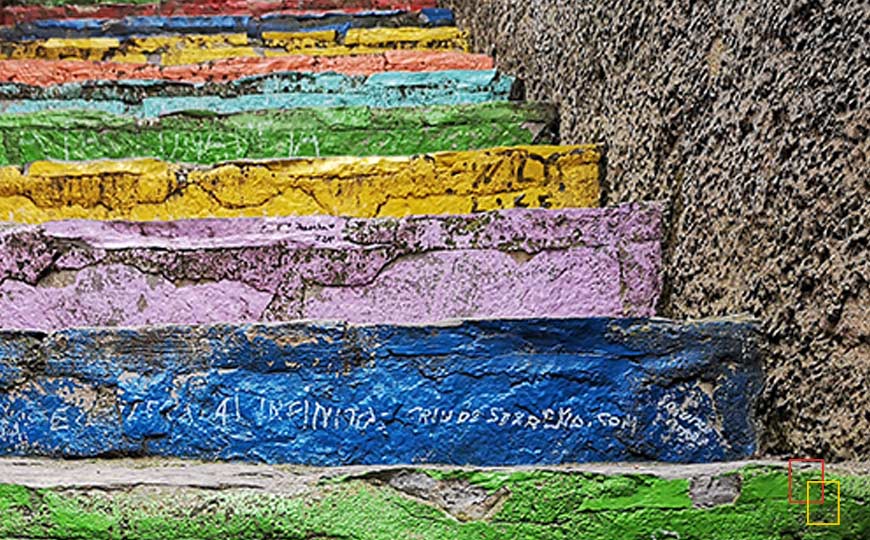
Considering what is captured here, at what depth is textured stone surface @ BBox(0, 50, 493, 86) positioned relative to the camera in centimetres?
248

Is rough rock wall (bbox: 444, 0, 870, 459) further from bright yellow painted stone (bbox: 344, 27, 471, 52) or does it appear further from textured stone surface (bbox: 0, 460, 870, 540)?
bright yellow painted stone (bbox: 344, 27, 471, 52)

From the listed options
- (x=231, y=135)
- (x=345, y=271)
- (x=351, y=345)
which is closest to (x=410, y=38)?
(x=231, y=135)

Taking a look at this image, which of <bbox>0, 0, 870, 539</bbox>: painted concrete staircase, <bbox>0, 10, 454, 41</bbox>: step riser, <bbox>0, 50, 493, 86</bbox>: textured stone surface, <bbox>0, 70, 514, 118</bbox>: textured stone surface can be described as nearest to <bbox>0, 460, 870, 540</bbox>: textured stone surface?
<bbox>0, 0, 870, 539</bbox>: painted concrete staircase

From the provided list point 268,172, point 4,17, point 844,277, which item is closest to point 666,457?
point 844,277

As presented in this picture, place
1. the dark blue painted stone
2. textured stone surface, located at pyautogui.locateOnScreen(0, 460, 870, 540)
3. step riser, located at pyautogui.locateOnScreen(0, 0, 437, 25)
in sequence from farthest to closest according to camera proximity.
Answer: step riser, located at pyautogui.locateOnScreen(0, 0, 437, 25), the dark blue painted stone, textured stone surface, located at pyautogui.locateOnScreen(0, 460, 870, 540)

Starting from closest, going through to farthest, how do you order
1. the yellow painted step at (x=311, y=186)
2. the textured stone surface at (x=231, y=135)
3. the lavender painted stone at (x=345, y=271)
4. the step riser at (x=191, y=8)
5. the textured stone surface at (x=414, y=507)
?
the textured stone surface at (x=414, y=507) → the lavender painted stone at (x=345, y=271) → the yellow painted step at (x=311, y=186) → the textured stone surface at (x=231, y=135) → the step riser at (x=191, y=8)

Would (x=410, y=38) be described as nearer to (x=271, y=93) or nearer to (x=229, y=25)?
(x=229, y=25)

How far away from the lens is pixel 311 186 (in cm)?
159

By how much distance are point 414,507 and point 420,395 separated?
20cm

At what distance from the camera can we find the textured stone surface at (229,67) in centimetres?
248

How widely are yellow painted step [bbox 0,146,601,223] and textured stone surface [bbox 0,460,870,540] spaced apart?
0.74 metres

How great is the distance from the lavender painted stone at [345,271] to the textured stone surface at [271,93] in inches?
32.1

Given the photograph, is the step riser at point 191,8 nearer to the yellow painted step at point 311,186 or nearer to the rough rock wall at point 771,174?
the yellow painted step at point 311,186

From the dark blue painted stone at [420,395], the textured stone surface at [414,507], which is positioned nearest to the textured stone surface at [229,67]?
the dark blue painted stone at [420,395]
